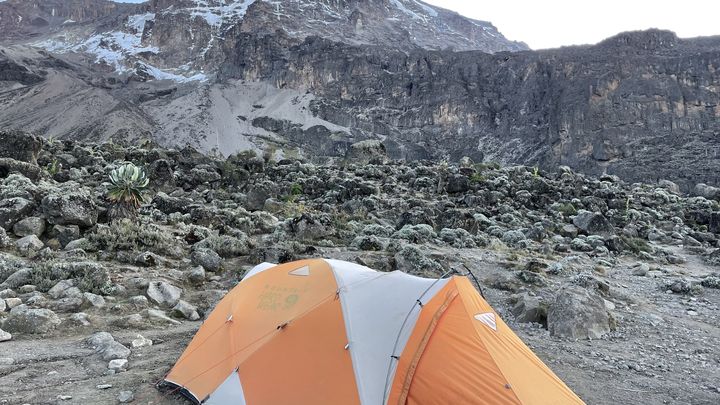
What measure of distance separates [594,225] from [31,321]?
759 inches

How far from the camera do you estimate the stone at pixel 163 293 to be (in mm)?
8352

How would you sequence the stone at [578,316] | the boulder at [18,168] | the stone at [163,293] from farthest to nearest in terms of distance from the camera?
the boulder at [18,168] → the stone at [163,293] → the stone at [578,316]

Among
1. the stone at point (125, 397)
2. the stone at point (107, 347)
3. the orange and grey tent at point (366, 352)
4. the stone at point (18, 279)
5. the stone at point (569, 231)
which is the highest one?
the orange and grey tent at point (366, 352)

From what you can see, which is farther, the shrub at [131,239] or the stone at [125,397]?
the shrub at [131,239]

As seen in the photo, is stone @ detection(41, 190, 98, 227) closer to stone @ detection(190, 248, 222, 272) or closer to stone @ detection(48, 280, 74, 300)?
stone @ detection(190, 248, 222, 272)

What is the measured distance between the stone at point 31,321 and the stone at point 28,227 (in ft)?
15.3

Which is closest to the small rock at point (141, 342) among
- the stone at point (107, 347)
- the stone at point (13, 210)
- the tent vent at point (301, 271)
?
the stone at point (107, 347)

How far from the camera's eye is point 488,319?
515cm

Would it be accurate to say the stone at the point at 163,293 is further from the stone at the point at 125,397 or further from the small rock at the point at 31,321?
the stone at the point at 125,397

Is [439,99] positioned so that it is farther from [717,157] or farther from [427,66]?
[717,157]

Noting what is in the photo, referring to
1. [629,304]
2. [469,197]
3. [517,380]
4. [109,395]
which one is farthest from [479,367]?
[469,197]

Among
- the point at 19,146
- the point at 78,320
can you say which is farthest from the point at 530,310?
the point at 19,146

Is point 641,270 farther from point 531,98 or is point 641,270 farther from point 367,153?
point 531,98

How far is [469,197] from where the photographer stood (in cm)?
2502
